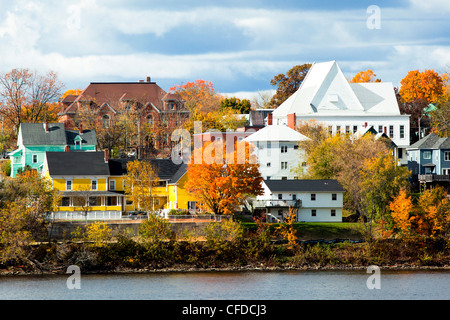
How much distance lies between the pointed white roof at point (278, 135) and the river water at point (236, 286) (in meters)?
27.1

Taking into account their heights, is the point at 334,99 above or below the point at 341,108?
above

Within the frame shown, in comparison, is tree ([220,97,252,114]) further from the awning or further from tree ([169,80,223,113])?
the awning

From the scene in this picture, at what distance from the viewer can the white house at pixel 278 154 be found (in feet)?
273

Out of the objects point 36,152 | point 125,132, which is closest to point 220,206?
point 36,152

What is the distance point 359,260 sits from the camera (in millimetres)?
61844

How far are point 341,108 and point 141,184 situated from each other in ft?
120

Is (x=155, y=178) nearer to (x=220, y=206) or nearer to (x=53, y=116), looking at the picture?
(x=220, y=206)

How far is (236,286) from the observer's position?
5166 centimetres

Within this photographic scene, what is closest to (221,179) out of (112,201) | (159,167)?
(159,167)

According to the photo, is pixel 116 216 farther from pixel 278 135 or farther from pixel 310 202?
pixel 278 135

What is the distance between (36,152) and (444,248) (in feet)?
155

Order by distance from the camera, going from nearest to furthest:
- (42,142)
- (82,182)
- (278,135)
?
(82,182) < (278,135) < (42,142)

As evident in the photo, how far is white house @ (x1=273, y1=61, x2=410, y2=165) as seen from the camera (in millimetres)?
98750

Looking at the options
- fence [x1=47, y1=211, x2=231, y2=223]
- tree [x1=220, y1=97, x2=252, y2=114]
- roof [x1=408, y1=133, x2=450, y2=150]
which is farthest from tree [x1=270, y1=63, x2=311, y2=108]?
fence [x1=47, y1=211, x2=231, y2=223]
